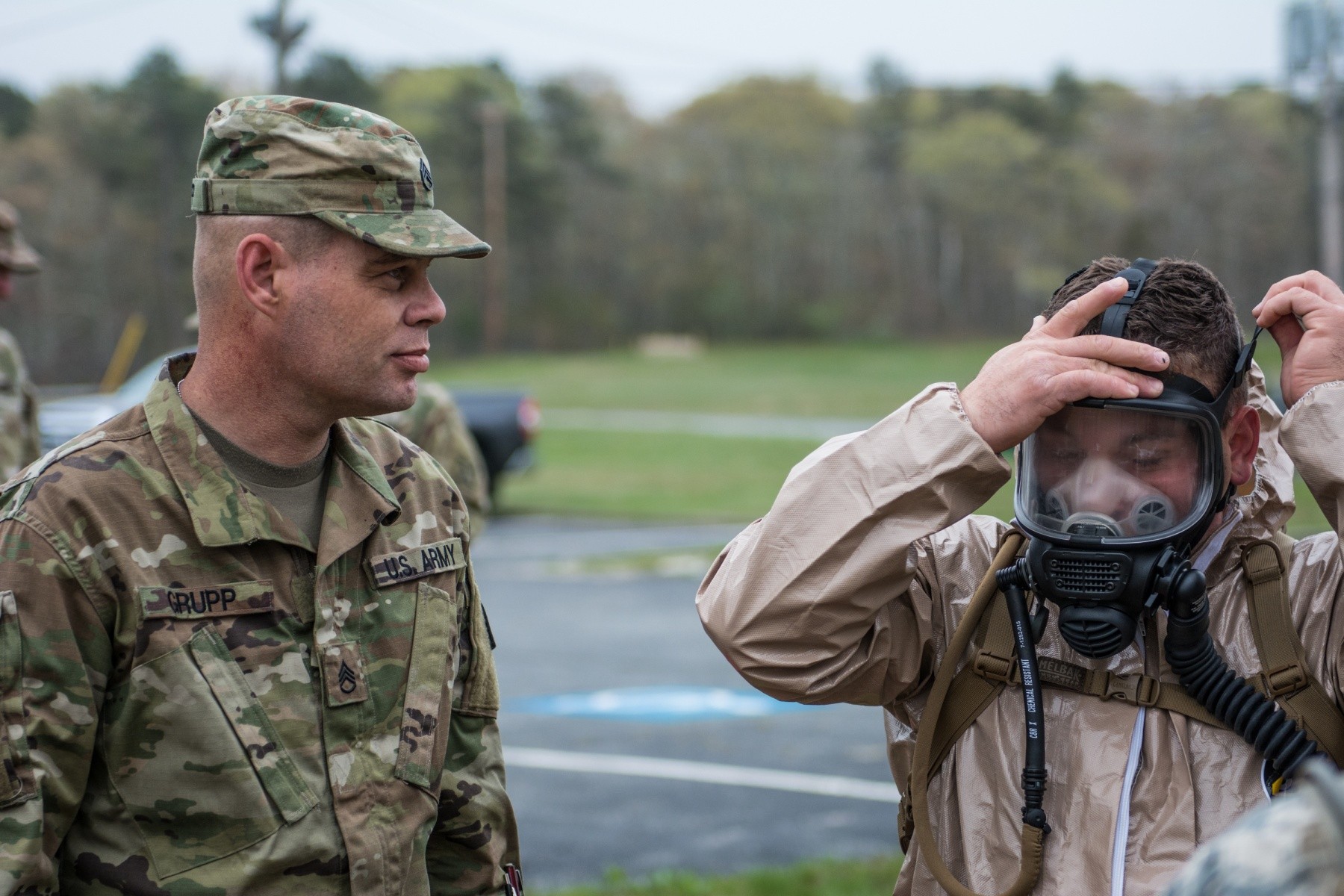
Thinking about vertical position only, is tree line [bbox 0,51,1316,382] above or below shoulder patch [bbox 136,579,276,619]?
below

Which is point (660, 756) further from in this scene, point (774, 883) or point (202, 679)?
point (202, 679)

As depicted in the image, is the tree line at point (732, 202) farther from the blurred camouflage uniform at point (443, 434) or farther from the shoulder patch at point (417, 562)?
the shoulder patch at point (417, 562)

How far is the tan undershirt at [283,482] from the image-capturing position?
8.49 ft

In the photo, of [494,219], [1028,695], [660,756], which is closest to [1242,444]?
[1028,695]

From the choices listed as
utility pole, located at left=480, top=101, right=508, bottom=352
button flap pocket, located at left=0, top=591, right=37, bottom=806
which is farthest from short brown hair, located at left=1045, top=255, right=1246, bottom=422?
utility pole, located at left=480, top=101, right=508, bottom=352

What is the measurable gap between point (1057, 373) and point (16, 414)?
18.1 ft

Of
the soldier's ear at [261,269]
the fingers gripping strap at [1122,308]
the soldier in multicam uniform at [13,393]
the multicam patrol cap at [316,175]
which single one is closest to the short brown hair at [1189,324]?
the fingers gripping strap at [1122,308]

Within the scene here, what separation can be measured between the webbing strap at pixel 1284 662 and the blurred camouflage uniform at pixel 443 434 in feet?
12.0

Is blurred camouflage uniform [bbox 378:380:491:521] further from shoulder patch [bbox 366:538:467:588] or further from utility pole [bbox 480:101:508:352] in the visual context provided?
utility pole [bbox 480:101:508:352]

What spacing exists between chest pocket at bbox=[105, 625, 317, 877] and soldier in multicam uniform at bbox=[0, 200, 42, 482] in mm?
4347

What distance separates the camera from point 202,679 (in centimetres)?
238

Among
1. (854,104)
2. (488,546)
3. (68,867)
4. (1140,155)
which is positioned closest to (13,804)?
(68,867)

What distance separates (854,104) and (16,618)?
7840cm

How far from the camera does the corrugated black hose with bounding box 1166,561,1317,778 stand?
2324 mm
